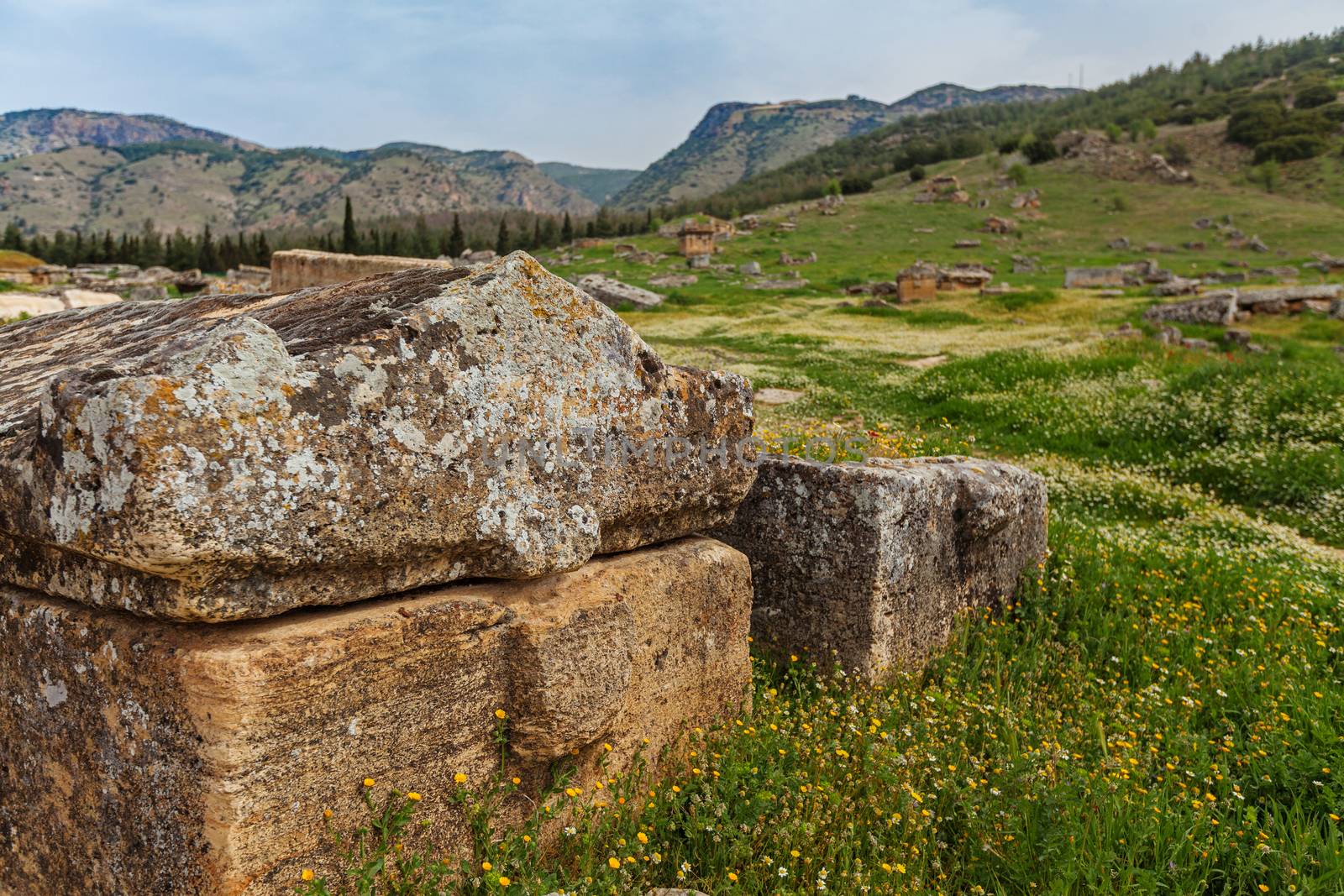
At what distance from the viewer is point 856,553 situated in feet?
13.7

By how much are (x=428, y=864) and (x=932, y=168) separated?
316 ft

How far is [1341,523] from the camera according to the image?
319 inches

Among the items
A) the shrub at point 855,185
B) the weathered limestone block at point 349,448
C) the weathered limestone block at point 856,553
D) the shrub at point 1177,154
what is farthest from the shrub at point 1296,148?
the weathered limestone block at point 349,448

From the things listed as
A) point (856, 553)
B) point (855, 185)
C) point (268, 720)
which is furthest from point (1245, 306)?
point (855, 185)

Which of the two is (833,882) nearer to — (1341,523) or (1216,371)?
(1341,523)

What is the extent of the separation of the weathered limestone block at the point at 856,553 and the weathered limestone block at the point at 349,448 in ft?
3.52

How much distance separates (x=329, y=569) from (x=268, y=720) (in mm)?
416

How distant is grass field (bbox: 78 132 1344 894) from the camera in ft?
9.50

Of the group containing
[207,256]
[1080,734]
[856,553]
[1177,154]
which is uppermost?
[1177,154]

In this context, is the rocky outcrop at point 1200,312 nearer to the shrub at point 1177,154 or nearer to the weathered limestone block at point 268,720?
the weathered limestone block at point 268,720

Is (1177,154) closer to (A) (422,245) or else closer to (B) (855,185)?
(B) (855,185)

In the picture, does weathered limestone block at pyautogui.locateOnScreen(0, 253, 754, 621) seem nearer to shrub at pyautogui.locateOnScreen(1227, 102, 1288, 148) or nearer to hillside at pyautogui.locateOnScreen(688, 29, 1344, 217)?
hillside at pyautogui.locateOnScreen(688, 29, 1344, 217)

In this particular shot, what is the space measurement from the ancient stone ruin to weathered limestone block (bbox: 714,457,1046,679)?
974mm

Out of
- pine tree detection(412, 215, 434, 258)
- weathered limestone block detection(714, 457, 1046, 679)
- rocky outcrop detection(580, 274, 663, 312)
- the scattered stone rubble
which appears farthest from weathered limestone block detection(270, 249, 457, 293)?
pine tree detection(412, 215, 434, 258)
